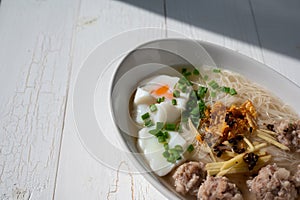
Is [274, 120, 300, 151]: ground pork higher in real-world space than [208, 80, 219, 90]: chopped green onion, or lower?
lower

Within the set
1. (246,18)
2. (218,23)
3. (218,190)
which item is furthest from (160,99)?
(246,18)

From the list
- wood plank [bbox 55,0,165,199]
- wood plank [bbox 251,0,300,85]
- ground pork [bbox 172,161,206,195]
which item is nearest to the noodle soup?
ground pork [bbox 172,161,206,195]

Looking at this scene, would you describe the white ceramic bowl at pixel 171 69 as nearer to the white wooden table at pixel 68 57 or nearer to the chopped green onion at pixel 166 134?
the chopped green onion at pixel 166 134

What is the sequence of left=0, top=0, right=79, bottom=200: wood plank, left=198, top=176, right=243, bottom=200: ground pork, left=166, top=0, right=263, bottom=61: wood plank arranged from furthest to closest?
left=166, top=0, right=263, bottom=61: wood plank < left=0, top=0, right=79, bottom=200: wood plank < left=198, top=176, right=243, bottom=200: ground pork

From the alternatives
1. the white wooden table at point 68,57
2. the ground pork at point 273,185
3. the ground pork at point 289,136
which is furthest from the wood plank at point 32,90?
the ground pork at point 289,136

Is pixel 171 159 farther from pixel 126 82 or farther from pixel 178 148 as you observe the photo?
pixel 126 82

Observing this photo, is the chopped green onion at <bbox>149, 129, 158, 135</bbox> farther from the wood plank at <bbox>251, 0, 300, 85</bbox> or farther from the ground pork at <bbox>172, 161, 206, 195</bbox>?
the wood plank at <bbox>251, 0, 300, 85</bbox>

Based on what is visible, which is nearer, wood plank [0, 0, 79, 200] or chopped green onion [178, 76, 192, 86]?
wood plank [0, 0, 79, 200]

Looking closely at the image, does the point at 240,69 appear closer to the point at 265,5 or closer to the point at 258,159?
the point at 258,159
